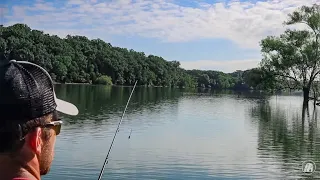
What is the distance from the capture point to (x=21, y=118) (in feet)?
4.81

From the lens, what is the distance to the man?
1.45 metres

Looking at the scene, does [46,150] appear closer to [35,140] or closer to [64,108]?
[35,140]

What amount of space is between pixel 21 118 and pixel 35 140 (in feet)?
0.30

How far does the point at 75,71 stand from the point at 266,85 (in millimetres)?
51799

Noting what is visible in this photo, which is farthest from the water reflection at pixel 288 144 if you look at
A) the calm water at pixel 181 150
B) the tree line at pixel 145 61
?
the tree line at pixel 145 61

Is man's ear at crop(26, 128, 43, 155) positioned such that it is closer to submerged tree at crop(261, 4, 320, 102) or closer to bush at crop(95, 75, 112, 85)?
submerged tree at crop(261, 4, 320, 102)

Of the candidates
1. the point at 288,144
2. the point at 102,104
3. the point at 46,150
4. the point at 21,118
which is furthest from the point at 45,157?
the point at 102,104

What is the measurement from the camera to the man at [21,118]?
1.45 metres

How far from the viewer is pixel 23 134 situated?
147cm

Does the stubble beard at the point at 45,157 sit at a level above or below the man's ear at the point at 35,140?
below

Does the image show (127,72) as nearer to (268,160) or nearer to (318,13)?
(318,13)

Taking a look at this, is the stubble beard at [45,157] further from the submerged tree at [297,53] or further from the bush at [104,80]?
the bush at [104,80]

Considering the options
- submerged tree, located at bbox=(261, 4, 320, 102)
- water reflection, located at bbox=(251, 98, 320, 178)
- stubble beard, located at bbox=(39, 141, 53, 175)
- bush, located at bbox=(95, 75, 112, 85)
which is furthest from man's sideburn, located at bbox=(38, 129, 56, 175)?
bush, located at bbox=(95, 75, 112, 85)

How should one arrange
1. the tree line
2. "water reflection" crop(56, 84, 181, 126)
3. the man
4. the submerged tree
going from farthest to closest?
the submerged tree < "water reflection" crop(56, 84, 181, 126) < the tree line < the man
